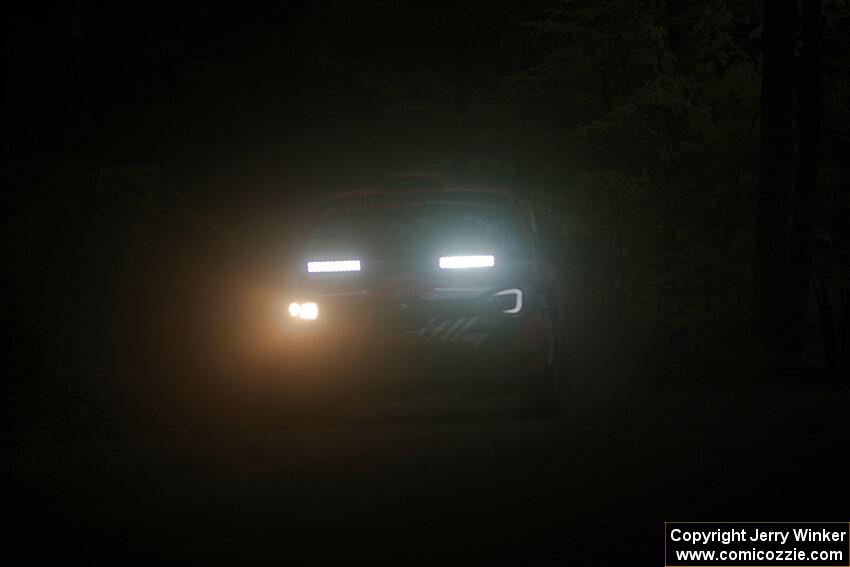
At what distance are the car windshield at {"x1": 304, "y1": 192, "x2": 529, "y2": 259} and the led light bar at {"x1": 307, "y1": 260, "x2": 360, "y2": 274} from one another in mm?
298

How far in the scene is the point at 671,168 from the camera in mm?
35656

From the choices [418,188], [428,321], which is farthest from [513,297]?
[418,188]

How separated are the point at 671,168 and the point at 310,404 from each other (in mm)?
23669

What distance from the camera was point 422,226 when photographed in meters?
14.5

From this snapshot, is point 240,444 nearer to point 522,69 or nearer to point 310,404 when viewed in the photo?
point 310,404

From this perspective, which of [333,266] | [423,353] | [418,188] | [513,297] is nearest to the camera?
[423,353]

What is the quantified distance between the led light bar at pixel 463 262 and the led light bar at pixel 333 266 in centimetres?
65

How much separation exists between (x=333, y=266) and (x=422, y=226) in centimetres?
175

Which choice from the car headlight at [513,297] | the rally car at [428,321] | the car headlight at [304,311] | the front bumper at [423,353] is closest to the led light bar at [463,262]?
the rally car at [428,321]

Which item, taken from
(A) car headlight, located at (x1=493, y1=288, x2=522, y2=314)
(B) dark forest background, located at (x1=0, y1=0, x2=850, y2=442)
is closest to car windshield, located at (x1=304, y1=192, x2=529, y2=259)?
(A) car headlight, located at (x1=493, y1=288, x2=522, y2=314)

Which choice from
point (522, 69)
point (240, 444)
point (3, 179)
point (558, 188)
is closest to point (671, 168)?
point (558, 188)

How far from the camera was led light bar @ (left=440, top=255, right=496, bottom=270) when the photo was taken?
1283 centimetres

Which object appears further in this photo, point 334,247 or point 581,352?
point 581,352

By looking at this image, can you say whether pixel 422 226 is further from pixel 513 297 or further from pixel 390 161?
pixel 390 161
